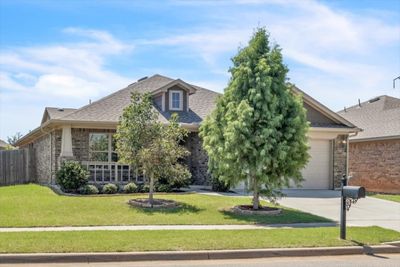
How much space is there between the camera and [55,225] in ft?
39.4

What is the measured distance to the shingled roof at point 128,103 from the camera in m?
21.1

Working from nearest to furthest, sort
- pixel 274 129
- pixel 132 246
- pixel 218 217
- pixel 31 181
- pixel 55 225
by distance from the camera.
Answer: pixel 132 246 < pixel 55 225 < pixel 218 217 < pixel 274 129 < pixel 31 181

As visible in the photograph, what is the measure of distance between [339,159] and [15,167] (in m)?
16.6

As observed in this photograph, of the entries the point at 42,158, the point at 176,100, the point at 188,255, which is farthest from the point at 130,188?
the point at 188,255

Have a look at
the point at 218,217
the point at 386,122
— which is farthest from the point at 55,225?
the point at 386,122

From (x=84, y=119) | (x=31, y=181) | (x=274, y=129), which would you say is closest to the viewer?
(x=274, y=129)

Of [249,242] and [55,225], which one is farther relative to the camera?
[55,225]

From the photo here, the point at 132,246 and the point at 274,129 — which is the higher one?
the point at 274,129

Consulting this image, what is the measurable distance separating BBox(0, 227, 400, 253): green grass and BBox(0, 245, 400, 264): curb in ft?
0.82

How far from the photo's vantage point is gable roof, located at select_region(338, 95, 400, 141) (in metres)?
26.2

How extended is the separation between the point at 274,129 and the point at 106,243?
6849mm

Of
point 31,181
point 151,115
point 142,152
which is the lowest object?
point 31,181

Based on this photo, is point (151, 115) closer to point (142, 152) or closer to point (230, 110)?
point (142, 152)

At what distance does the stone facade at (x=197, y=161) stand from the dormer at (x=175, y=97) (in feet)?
4.91
